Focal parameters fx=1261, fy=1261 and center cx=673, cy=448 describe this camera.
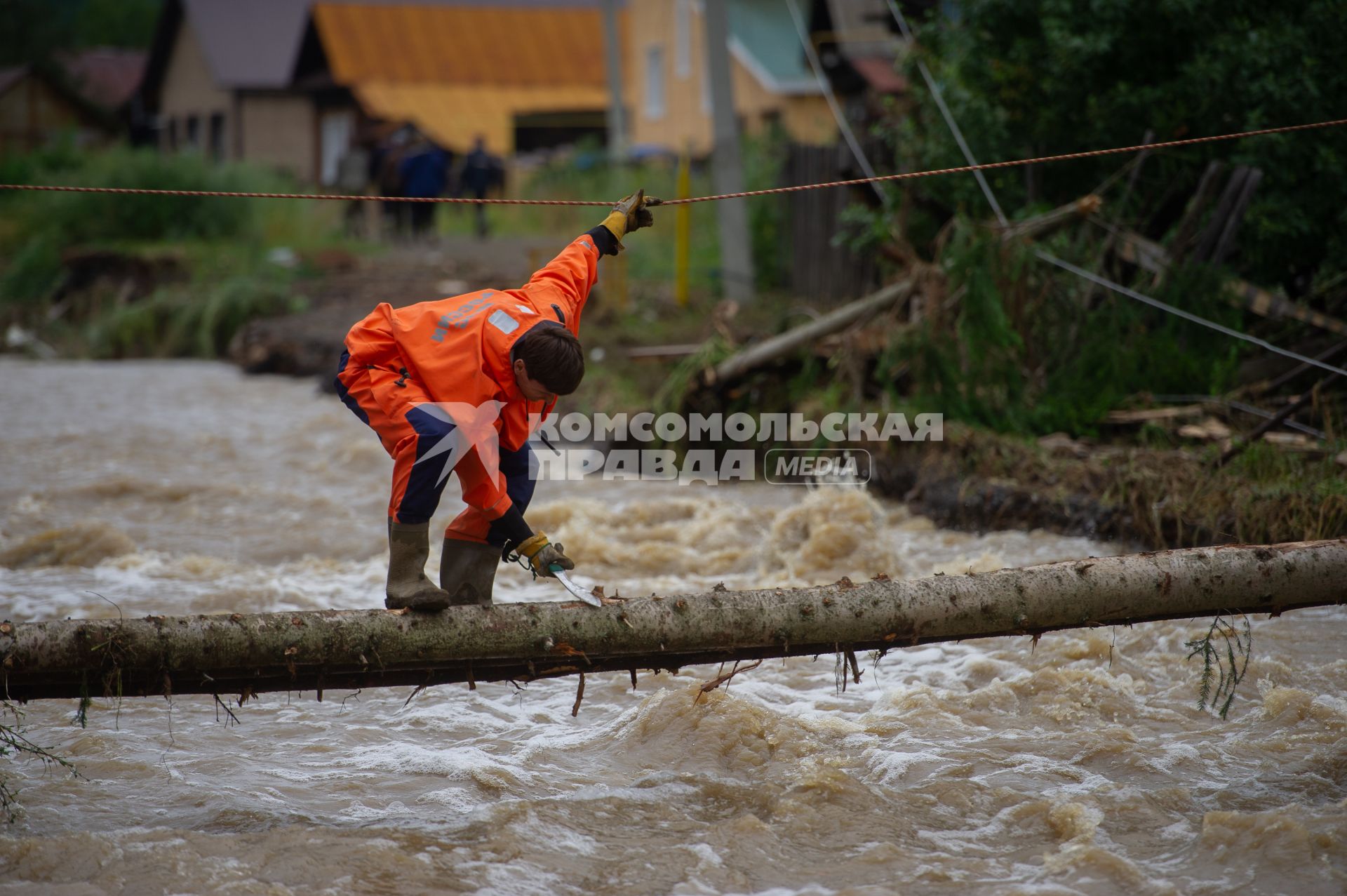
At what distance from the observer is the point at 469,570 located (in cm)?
471

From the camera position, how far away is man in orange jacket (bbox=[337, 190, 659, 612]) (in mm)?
4027

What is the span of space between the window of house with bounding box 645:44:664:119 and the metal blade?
2977 cm

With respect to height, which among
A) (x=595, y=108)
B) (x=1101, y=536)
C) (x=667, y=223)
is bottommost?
(x=1101, y=536)

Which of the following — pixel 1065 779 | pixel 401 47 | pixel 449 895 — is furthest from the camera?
pixel 401 47

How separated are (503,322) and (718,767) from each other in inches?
72.7

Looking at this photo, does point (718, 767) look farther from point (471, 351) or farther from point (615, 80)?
point (615, 80)

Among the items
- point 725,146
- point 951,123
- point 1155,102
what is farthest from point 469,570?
point 725,146

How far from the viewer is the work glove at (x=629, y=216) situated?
4.86 meters

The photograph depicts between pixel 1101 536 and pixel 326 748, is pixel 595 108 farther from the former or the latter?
pixel 326 748

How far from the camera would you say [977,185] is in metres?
9.98

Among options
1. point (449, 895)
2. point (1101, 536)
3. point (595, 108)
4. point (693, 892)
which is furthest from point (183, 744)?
point (595, 108)

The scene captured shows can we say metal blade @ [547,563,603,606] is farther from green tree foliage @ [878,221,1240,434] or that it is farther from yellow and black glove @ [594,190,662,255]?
green tree foliage @ [878,221,1240,434]

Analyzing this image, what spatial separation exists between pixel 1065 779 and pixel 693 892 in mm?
1534

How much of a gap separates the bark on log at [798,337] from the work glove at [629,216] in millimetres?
4568
